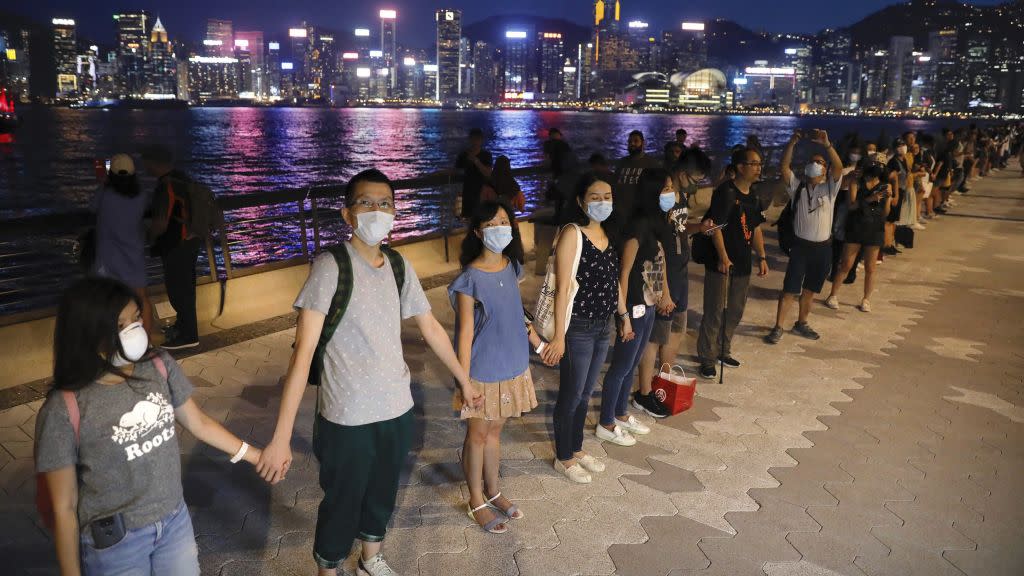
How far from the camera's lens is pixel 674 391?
546cm

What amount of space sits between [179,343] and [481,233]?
164 inches

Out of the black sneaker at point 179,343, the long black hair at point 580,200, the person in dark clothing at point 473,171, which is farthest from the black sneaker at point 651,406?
the person in dark clothing at point 473,171

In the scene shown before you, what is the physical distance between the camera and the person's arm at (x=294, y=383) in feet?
9.19

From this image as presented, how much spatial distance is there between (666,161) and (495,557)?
787 centimetres

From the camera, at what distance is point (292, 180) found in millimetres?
52625

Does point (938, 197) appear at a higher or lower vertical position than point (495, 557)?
higher

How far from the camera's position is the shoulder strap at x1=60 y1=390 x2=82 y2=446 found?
2.18 metres

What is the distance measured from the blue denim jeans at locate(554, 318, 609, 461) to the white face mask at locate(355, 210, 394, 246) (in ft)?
5.12

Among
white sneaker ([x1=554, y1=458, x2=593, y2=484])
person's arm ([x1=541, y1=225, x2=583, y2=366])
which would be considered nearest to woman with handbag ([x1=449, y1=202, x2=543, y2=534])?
person's arm ([x1=541, y1=225, x2=583, y2=366])

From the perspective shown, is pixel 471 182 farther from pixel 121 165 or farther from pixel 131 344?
pixel 131 344

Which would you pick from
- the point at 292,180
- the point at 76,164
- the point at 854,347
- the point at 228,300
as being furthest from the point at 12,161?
the point at 854,347

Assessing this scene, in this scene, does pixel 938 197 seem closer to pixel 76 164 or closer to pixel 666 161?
pixel 666 161

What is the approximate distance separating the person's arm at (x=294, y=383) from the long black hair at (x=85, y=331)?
72 centimetres

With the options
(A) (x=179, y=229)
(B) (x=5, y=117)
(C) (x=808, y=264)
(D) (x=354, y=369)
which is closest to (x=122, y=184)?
(A) (x=179, y=229)
